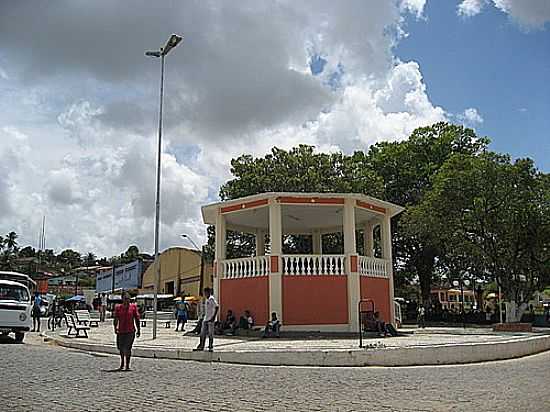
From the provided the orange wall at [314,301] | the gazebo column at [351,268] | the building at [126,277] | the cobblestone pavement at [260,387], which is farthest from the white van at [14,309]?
the building at [126,277]

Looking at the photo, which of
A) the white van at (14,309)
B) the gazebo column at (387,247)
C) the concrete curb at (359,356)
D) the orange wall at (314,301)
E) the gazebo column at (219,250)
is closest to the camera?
the concrete curb at (359,356)

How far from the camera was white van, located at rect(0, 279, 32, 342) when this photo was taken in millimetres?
20672

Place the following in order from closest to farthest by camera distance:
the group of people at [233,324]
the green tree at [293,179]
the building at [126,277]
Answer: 1. the group of people at [233,324]
2. the green tree at [293,179]
3. the building at [126,277]

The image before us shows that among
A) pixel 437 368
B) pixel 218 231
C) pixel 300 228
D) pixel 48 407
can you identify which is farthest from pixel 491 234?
pixel 48 407

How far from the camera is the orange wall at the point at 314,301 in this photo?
72.0 ft

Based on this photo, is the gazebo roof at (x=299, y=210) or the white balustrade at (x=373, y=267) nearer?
the gazebo roof at (x=299, y=210)

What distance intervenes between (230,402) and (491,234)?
2741 cm

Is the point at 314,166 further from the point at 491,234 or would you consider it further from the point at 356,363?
the point at 356,363

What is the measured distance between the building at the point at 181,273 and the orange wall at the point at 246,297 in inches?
1070

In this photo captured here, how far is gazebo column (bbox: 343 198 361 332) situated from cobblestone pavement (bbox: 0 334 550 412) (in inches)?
271

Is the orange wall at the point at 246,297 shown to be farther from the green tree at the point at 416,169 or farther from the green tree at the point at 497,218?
the green tree at the point at 416,169

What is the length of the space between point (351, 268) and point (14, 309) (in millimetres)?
11134

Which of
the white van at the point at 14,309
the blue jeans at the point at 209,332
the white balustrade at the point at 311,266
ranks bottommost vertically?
the blue jeans at the point at 209,332

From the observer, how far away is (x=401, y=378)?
41.2 feet
